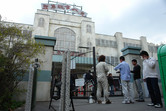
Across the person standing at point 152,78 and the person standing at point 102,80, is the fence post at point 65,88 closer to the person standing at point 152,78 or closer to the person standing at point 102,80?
the person standing at point 102,80

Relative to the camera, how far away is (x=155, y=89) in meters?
3.61

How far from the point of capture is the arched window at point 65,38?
21.5 meters

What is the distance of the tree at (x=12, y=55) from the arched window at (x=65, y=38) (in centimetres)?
1618

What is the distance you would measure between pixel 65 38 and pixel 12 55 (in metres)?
17.7

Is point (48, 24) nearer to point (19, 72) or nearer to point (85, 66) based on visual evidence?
point (85, 66)

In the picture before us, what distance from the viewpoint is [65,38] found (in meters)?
22.0

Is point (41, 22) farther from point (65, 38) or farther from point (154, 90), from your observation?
point (154, 90)

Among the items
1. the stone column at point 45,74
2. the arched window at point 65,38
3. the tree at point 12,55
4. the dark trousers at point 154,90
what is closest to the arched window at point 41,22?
the arched window at point 65,38

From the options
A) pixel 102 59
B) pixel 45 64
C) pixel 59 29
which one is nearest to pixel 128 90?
pixel 102 59

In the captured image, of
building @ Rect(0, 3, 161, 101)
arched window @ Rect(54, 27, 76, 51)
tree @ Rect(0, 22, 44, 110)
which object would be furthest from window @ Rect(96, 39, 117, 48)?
tree @ Rect(0, 22, 44, 110)

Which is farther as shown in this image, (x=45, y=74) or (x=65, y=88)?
(x=45, y=74)

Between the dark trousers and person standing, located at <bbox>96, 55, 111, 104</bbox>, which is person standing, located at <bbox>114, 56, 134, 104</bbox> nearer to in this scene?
person standing, located at <bbox>96, 55, 111, 104</bbox>

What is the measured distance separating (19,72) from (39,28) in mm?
18263

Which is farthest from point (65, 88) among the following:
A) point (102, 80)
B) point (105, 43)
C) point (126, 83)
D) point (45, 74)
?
point (105, 43)
